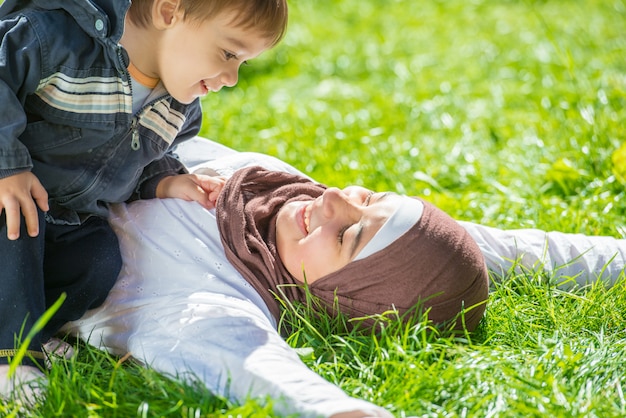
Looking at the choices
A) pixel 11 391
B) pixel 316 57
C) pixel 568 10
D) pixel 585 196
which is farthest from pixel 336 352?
pixel 568 10

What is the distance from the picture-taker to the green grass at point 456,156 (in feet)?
7.54

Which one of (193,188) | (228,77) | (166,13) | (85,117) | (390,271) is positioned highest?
(166,13)

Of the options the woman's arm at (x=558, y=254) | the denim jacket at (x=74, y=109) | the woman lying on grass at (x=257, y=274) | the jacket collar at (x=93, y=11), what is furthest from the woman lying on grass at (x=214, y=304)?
the jacket collar at (x=93, y=11)

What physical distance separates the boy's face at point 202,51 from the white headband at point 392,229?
2.28 feet

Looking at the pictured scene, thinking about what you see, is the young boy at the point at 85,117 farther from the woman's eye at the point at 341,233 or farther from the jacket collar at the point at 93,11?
the woman's eye at the point at 341,233

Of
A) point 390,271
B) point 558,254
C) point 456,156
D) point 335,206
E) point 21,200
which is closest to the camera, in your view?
point 21,200

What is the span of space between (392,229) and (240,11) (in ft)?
2.65

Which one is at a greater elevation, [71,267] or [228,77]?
[228,77]

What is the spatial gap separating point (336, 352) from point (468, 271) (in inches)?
18.3

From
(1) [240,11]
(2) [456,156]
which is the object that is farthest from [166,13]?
(2) [456,156]

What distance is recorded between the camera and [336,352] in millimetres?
2551

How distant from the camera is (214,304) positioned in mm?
2465

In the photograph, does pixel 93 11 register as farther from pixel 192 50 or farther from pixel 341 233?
pixel 341 233

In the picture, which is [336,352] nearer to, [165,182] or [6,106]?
[165,182]
